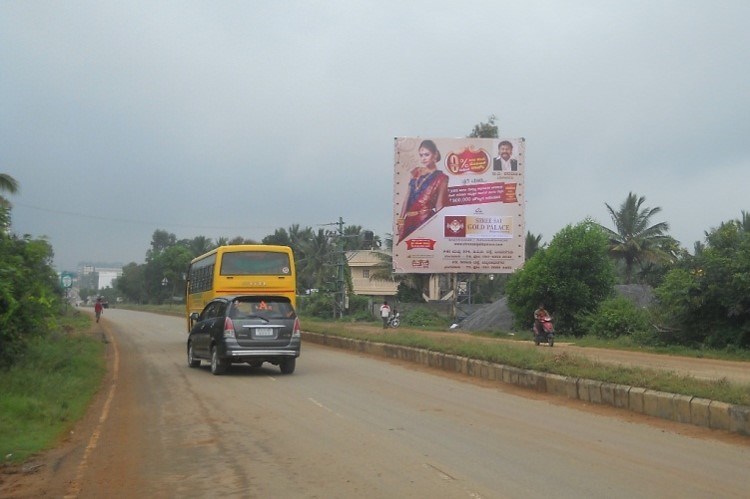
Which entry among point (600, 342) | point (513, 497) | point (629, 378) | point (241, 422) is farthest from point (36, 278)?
point (600, 342)

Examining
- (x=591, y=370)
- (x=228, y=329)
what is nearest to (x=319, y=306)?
(x=228, y=329)

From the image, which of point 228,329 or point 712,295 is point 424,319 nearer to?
point 712,295

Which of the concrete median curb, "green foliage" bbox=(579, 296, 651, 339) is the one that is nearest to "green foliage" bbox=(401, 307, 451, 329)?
"green foliage" bbox=(579, 296, 651, 339)

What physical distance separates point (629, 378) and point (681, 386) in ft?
3.72

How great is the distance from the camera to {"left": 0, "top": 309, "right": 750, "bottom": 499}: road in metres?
6.96

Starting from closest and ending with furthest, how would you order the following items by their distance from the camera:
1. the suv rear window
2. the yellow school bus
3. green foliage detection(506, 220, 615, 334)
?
the suv rear window
the yellow school bus
green foliage detection(506, 220, 615, 334)

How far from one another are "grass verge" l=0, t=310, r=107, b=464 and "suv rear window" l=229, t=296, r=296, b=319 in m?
3.32

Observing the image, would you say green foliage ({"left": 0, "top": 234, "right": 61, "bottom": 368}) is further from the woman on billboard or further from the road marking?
the woman on billboard

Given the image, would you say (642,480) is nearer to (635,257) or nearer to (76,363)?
(76,363)

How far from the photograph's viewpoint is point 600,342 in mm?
26812

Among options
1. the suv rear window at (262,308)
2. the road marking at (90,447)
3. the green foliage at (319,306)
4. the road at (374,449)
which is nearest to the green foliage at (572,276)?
the suv rear window at (262,308)

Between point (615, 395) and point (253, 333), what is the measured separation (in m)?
8.04

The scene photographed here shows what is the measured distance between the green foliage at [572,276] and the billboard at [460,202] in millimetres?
2020

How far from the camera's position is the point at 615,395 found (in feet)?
40.4
